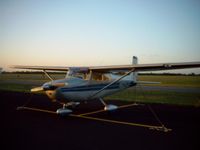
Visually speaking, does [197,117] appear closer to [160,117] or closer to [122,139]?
[160,117]

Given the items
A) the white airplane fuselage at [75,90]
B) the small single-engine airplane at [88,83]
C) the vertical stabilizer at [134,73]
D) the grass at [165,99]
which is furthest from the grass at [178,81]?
the white airplane fuselage at [75,90]

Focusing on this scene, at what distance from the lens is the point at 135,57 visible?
12.4 metres

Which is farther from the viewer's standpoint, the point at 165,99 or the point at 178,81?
the point at 178,81

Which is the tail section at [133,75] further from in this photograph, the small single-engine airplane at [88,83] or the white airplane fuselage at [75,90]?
the white airplane fuselage at [75,90]

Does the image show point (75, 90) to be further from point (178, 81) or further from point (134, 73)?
point (178, 81)

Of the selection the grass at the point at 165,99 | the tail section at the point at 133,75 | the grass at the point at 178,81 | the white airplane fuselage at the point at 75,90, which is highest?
the tail section at the point at 133,75

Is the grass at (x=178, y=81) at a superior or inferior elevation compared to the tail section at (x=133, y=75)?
inferior


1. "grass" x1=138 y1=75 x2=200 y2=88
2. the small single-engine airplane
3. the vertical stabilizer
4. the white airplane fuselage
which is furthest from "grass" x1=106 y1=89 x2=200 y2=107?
"grass" x1=138 y1=75 x2=200 y2=88

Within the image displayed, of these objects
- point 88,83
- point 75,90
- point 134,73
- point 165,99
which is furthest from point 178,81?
point 75,90

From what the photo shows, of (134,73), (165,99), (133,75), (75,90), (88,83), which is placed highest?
(134,73)

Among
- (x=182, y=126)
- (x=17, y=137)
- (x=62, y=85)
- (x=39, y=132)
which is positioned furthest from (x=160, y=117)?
(x=17, y=137)

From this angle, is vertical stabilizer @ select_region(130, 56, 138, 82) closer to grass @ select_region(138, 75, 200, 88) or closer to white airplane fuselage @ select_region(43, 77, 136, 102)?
white airplane fuselage @ select_region(43, 77, 136, 102)

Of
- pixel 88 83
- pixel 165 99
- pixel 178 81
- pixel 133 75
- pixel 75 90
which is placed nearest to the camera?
pixel 75 90

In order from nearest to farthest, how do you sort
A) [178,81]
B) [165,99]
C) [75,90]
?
[75,90] < [165,99] < [178,81]
